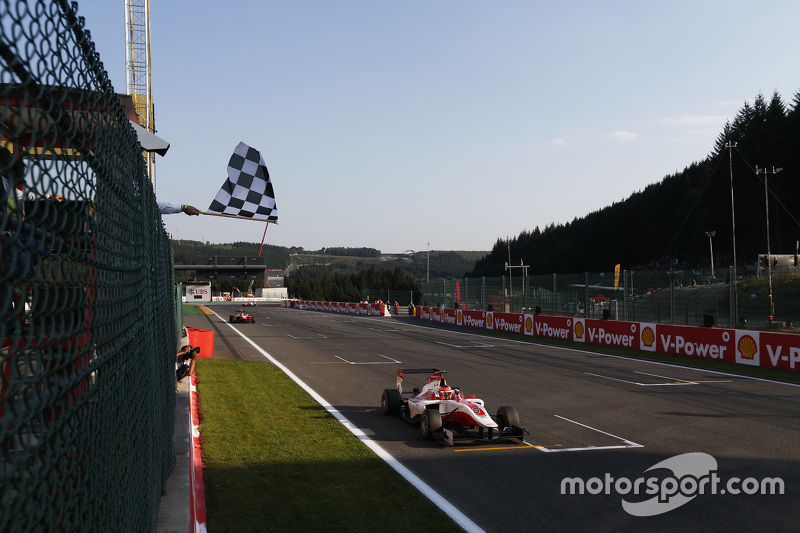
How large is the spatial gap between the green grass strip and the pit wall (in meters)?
12.9

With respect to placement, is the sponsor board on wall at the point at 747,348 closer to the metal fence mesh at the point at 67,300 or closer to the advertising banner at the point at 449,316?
the metal fence mesh at the point at 67,300

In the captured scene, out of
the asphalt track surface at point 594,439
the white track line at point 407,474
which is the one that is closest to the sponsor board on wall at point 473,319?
the asphalt track surface at point 594,439

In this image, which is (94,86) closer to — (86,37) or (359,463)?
(86,37)

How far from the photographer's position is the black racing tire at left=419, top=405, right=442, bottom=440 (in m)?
9.63

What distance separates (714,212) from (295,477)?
75426 mm

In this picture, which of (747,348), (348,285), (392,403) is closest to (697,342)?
(747,348)

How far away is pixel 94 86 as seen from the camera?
2027 mm

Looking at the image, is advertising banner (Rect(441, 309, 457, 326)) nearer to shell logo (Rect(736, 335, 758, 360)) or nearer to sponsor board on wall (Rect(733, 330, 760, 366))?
sponsor board on wall (Rect(733, 330, 760, 366))

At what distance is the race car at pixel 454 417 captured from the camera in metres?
9.38

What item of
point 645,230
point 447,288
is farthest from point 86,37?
point 645,230

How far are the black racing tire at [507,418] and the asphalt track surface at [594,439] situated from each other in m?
0.29

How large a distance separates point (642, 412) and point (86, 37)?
11.6 meters

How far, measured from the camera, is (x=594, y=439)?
958 centimetres

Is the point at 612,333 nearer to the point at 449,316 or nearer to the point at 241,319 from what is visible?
the point at 449,316
